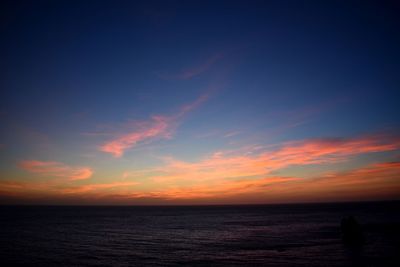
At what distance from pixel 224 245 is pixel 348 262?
21.5m

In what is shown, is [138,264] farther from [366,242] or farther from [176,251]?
[366,242]

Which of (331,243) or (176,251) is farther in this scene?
(331,243)

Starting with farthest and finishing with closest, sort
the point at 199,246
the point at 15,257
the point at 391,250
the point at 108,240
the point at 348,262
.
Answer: the point at 108,240 < the point at 199,246 < the point at 391,250 < the point at 15,257 < the point at 348,262

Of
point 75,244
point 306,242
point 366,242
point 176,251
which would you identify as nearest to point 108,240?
point 75,244

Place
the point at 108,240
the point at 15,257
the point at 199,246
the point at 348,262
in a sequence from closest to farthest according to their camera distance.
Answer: the point at 348,262 < the point at 15,257 < the point at 199,246 < the point at 108,240

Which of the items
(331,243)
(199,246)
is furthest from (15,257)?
(331,243)

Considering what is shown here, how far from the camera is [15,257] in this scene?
43.7m

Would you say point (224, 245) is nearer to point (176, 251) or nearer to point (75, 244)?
point (176, 251)

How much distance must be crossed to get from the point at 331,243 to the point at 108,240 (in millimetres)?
42281

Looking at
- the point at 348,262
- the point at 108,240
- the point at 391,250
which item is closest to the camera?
the point at 348,262

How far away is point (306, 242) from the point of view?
5634cm

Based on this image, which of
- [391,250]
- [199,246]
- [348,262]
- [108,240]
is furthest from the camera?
[108,240]

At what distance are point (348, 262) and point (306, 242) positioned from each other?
17.5 metres

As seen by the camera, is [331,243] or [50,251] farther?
[331,243]
